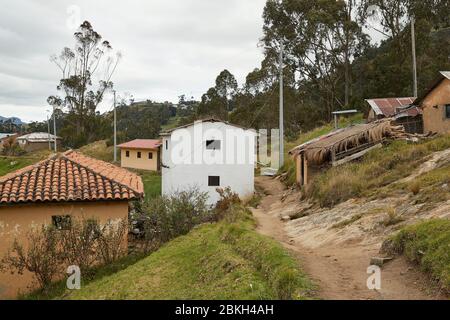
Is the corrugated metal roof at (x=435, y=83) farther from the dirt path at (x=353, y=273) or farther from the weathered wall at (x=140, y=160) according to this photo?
the weathered wall at (x=140, y=160)

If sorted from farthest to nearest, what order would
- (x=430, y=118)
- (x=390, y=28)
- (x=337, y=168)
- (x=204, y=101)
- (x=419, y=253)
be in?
(x=204, y=101) → (x=390, y=28) → (x=430, y=118) → (x=337, y=168) → (x=419, y=253)

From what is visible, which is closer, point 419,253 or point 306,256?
point 419,253

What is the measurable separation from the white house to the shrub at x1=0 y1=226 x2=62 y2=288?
13038 mm

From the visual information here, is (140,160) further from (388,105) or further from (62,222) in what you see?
(62,222)

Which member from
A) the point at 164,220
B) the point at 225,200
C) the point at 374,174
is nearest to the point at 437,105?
the point at 374,174

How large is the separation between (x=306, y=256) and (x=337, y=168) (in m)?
9.05

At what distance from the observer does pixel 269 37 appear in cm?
3881

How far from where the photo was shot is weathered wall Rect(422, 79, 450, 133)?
20000 mm

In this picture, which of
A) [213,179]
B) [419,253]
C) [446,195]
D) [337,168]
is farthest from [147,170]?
[419,253]

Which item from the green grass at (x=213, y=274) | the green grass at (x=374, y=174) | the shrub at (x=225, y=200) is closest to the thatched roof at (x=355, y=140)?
the green grass at (x=374, y=174)

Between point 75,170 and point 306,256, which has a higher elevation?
point 75,170
